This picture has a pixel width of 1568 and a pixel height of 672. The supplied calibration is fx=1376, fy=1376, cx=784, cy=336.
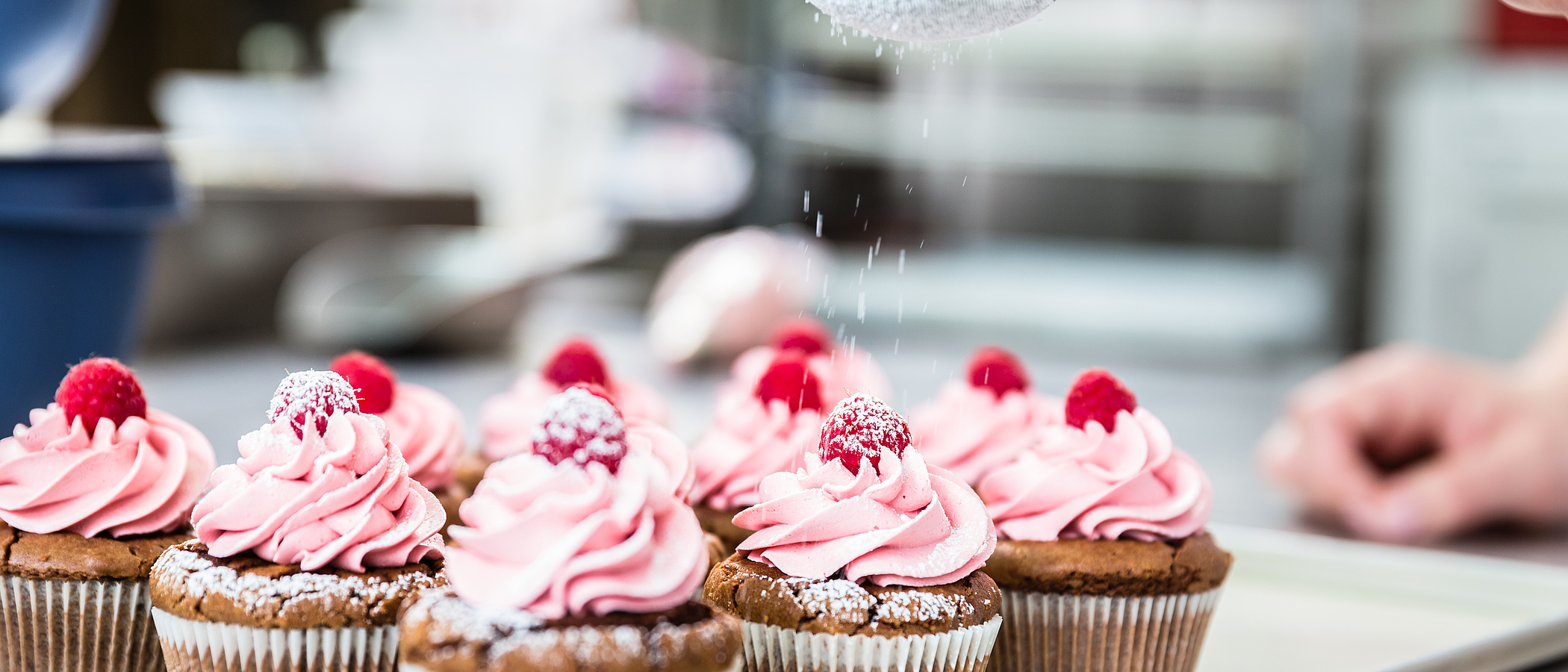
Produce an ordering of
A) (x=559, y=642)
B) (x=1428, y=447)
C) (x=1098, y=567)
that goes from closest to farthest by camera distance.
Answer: (x=559, y=642), (x=1098, y=567), (x=1428, y=447)

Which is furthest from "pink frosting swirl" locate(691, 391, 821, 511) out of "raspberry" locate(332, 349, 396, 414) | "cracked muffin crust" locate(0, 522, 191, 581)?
"cracked muffin crust" locate(0, 522, 191, 581)

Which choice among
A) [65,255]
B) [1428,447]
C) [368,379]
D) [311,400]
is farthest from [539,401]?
[1428,447]

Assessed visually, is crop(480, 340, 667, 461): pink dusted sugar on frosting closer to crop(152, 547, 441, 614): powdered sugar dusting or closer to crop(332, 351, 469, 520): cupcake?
crop(332, 351, 469, 520): cupcake

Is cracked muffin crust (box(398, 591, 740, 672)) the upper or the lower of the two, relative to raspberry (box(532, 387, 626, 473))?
lower

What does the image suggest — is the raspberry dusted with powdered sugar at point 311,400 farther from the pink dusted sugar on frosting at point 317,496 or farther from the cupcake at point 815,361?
the cupcake at point 815,361

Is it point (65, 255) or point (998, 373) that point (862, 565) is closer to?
point (998, 373)
